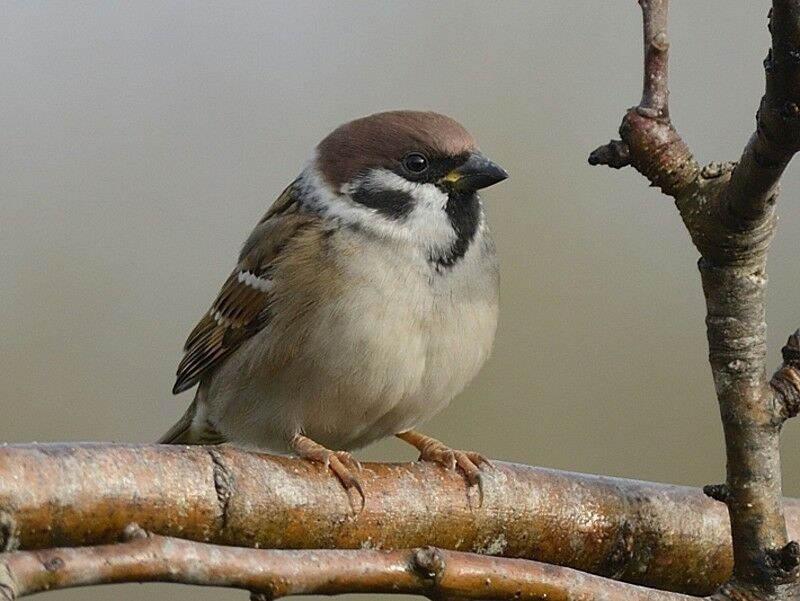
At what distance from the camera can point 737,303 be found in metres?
2.16

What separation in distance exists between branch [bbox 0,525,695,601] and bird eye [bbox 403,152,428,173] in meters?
1.56

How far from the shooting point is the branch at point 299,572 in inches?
63.1

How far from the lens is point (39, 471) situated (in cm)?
207

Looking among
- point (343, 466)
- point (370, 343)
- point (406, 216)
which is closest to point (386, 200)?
point (406, 216)

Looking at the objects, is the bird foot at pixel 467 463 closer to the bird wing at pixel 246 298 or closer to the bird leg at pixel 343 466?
the bird leg at pixel 343 466

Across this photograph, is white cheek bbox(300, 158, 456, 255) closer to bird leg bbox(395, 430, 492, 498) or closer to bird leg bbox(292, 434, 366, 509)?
bird leg bbox(395, 430, 492, 498)

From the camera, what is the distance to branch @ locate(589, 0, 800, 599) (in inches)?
80.4

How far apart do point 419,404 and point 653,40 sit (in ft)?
5.08

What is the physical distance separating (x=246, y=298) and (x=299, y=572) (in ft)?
6.20

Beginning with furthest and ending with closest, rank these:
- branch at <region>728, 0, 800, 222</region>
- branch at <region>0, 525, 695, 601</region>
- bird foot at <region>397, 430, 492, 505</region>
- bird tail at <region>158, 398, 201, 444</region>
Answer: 1. bird tail at <region>158, 398, 201, 444</region>
2. bird foot at <region>397, 430, 492, 505</region>
3. branch at <region>728, 0, 800, 222</region>
4. branch at <region>0, 525, 695, 601</region>

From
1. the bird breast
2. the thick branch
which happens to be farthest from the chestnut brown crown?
the thick branch

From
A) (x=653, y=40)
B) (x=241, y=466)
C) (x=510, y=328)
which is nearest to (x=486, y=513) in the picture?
(x=241, y=466)

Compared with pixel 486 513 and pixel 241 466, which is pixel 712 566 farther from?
pixel 241 466

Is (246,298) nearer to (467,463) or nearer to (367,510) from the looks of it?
(467,463)
